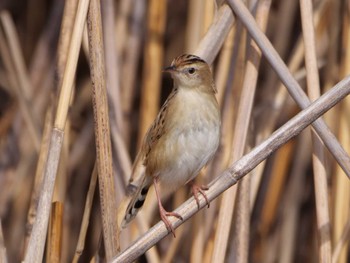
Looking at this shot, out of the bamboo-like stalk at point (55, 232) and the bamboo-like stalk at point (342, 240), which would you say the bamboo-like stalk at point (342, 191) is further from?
the bamboo-like stalk at point (55, 232)

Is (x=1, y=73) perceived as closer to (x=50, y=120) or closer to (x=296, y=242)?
(x=50, y=120)

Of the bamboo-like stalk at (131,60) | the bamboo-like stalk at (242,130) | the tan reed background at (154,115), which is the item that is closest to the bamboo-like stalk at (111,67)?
the tan reed background at (154,115)

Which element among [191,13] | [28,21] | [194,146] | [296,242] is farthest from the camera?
[28,21]

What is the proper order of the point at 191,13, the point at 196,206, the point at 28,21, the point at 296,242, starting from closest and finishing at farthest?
the point at 196,206, the point at 191,13, the point at 296,242, the point at 28,21

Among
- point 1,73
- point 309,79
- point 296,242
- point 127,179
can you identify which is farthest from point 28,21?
point 309,79

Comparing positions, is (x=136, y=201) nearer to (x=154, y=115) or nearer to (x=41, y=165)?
(x=41, y=165)

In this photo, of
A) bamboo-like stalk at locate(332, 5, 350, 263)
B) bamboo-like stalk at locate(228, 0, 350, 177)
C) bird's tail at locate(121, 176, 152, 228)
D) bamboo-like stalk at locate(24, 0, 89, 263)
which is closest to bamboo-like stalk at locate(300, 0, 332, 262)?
bamboo-like stalk at locate(228, 0, 350, 177)
